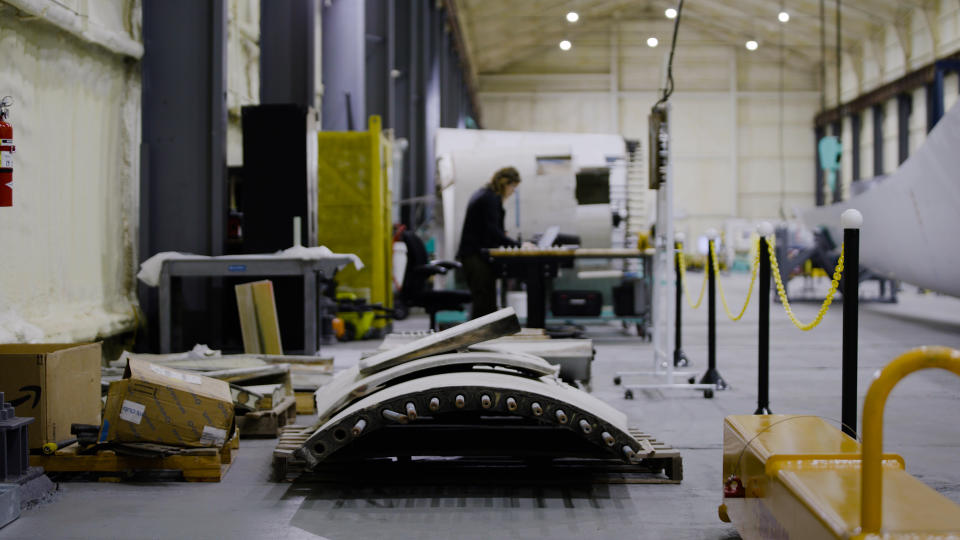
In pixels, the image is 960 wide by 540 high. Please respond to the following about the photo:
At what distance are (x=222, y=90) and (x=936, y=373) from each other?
5.82 metres

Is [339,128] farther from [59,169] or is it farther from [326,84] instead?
[59,169]

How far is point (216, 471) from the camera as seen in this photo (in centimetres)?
354

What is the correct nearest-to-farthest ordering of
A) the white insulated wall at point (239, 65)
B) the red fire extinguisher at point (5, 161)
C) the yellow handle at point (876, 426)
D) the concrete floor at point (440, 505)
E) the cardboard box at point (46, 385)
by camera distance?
1. the yellow handle at point (876, 426)
2. the concrete floor at point (440, 505)
3. the cardboard box at point (46, 385)
4. the red fire extinguisher at point (5, 161)
5. the white insulated wall at point (239, 65)

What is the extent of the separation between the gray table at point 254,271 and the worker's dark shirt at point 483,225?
5.46 ft

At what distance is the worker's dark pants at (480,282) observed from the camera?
8422mm

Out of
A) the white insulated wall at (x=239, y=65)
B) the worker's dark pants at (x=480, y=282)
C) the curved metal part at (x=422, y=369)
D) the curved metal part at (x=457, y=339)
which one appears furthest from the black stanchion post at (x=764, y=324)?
the white insulated wall at (x=239, y=65)

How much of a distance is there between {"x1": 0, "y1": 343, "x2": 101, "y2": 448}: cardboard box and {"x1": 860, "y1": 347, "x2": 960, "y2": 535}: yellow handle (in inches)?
117

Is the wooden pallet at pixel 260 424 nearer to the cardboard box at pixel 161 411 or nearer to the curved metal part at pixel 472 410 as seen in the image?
the cardboard box at pixel 161 411

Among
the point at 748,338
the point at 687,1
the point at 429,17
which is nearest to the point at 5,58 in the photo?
the point at 748,338

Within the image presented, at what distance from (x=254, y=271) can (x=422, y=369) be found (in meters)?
3.48

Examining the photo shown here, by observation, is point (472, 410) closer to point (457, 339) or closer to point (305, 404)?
point (457, 339)

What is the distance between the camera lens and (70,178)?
5809 mm

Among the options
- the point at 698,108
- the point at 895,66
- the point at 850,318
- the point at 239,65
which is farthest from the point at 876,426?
the point at 698,108

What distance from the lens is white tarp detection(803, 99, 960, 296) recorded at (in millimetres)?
7320
